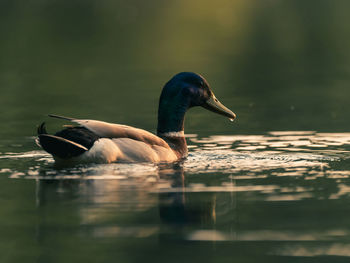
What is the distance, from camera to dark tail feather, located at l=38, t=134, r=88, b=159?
36.6 ft

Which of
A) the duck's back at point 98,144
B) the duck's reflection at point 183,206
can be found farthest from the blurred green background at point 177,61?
the duck's reflection at point 183,206

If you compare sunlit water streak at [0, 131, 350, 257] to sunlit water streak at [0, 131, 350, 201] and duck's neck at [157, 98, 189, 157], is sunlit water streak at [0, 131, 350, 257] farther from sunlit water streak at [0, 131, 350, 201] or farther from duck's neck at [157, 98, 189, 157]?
duck's neck at [157, 98, 189, 157]

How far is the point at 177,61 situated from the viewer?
3180 cm

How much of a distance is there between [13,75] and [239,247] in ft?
64.5

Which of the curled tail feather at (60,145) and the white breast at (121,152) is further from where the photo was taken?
the white breast at (121,152)

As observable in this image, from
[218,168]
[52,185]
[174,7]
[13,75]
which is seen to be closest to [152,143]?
[218,168]

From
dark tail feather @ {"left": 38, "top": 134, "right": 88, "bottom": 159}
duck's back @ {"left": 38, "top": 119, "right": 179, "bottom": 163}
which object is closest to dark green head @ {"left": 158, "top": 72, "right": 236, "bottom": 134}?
duck's back @ {"left": 38, "top": 119, "right": 179, "bottom": 163}

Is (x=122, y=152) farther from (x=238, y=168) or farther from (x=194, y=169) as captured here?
(x=238, y=168)

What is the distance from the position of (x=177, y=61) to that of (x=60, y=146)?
20.7 metres

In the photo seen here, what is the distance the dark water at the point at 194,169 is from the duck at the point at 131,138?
18 centimetres

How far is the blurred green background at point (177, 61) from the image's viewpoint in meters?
17.9

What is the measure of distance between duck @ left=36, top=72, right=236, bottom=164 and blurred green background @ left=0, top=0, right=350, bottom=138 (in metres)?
2.04

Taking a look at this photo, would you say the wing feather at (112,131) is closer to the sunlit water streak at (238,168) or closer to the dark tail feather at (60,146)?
the dark tail feather at (60,146)

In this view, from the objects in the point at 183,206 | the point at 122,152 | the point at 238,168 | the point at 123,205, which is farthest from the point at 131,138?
the point at 183,206
